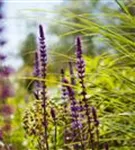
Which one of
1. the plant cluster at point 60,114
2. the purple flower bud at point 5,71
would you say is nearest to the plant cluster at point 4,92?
the purple flower bud at point 5,71

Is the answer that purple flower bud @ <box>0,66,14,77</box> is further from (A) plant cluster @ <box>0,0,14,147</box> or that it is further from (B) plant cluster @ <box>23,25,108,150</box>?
(B) plant cluster @ <box>23,25,108,150</box>

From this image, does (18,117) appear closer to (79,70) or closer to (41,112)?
(41,112)

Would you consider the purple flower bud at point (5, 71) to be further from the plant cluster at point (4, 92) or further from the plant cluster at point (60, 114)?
the plant cluster at point (60, 114)

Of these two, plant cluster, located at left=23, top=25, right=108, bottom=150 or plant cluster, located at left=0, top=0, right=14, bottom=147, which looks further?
plant cluster, located at left=0, top=0, right=14, bottom=147

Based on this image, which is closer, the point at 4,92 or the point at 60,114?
the point at 60,114

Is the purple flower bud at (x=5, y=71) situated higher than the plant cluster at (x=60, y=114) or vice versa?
the purple flower bud at (x=5, y=71)

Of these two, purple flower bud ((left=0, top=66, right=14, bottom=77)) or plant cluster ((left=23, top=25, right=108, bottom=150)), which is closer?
plant cluster ((left=23, top=25, right=108, bottom=150))

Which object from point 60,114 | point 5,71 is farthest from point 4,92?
point 60,114

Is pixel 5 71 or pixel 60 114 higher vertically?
pixel 5 71

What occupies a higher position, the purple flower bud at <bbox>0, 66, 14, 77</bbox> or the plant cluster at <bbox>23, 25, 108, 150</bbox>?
the purple flower bud at <bbox>0, 66, 14, 77</bbox>

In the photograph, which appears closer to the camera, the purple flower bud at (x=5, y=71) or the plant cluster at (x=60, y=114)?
the plant cluster at (x=60, y=114)

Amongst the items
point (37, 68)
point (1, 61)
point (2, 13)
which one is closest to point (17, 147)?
point (1, 61)

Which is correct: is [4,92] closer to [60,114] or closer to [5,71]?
[5,71]

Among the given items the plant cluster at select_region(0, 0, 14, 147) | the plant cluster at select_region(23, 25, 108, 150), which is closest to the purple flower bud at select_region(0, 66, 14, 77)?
the plant cluster at select_region(0, 0, 14, 147)
